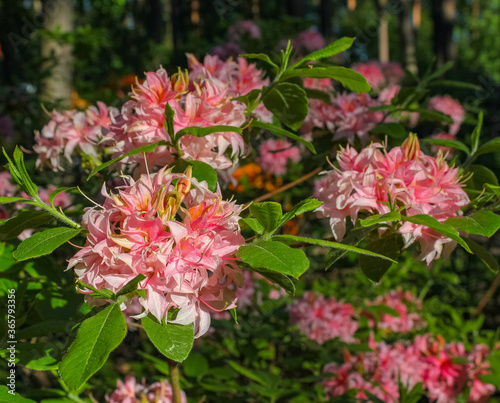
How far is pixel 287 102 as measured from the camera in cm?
111

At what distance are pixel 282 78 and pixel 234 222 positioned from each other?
38 cm

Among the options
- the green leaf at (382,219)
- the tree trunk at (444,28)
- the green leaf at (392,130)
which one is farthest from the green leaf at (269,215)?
the tree trunk at (444,28)

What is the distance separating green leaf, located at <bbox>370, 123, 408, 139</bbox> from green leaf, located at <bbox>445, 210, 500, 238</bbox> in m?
0.40

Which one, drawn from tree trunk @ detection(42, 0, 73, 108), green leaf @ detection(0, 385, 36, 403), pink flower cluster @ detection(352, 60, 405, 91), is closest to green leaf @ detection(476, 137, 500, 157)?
green leaf @ detection(0, 385, 36, 403)

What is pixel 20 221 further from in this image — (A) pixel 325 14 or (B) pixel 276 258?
(A) pixel 325 14

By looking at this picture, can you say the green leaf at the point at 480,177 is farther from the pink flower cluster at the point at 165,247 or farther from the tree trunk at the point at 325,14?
the tree trunk at the point at 325,14

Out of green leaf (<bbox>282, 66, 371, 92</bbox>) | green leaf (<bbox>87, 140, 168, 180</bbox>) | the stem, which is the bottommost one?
the stem

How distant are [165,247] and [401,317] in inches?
81.9

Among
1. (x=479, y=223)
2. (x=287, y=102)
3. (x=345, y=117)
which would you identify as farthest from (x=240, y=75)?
(x=479, y=223)

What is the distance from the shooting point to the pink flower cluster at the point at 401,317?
8.51ft

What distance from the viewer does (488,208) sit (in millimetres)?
949

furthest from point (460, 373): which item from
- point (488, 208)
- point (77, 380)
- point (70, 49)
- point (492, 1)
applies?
point (492, 1)

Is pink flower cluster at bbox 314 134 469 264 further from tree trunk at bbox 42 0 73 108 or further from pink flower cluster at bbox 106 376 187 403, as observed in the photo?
tree trunk at bbox 42 0 73 108

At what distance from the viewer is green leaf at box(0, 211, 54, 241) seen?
0.85 metres
